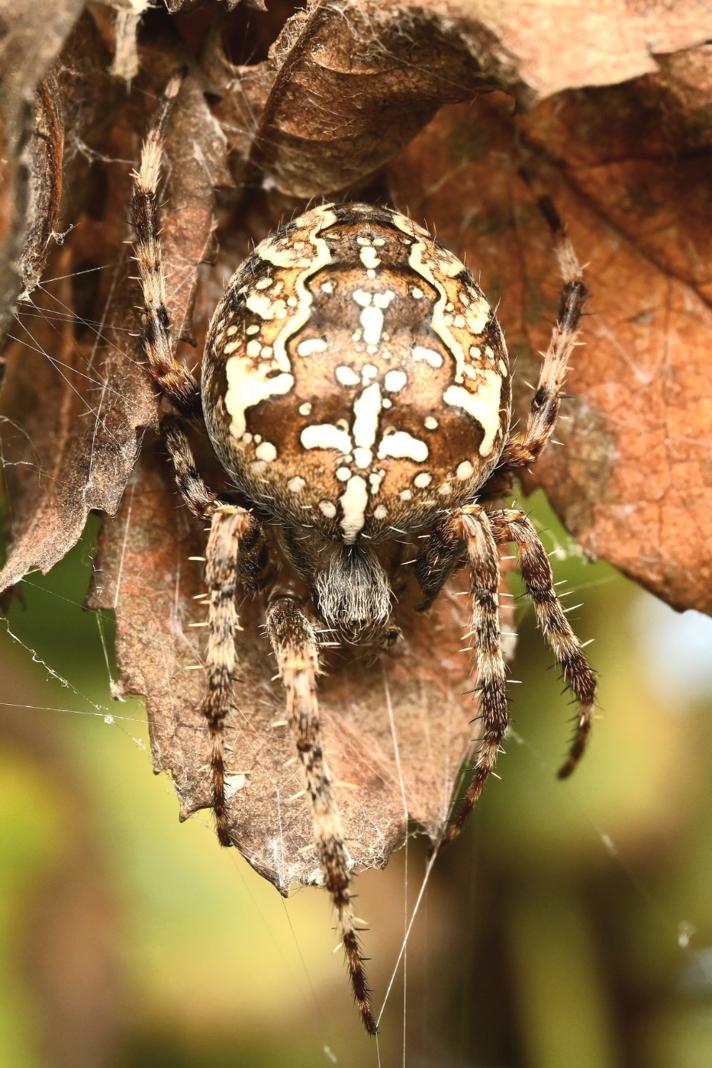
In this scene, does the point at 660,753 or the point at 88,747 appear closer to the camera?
the point at 88,747

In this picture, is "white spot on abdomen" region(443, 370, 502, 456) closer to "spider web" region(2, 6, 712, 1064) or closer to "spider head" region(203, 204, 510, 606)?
"spider head" region(203, 204, 510, 606)

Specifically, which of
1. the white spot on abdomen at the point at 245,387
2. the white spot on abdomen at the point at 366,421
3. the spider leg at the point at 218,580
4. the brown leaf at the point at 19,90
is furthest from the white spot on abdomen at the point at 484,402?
the brown leaf at the point at 19,90

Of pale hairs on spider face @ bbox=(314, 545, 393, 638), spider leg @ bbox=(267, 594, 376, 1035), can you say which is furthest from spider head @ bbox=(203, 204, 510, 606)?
spider leg @ bbox=(267, 594, 376, 1035)

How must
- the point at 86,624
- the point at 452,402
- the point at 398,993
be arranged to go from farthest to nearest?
the point at 398,993
the point at 86,624
the point at 452,402

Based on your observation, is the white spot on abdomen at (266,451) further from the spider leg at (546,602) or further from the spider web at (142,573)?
the spider leg at (546,602)

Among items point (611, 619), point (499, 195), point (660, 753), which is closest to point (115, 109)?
point (499, 195)

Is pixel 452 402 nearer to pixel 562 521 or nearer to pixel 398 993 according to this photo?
pixel 562 521

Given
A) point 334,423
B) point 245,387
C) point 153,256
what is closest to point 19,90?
point 153,256

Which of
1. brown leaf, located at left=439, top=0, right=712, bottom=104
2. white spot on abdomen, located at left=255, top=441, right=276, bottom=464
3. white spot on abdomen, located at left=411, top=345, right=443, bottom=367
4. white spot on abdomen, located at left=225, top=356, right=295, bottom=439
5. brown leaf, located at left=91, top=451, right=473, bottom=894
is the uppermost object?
brown leaf, located at left=439, top=0, right=712, bottom=104
